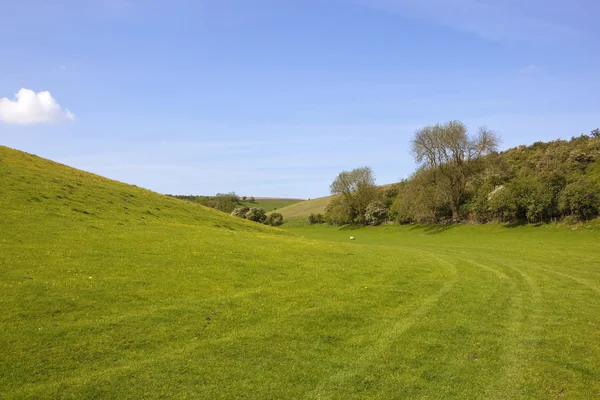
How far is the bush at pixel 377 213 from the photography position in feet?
301

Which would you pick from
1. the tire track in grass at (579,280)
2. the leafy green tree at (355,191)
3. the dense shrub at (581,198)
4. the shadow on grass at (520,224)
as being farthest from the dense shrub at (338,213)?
the tire track in grass at (579,280)

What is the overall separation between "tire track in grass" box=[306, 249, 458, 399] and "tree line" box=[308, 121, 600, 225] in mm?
43968

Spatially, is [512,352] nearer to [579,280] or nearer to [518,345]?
[518,345]

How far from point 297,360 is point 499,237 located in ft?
164

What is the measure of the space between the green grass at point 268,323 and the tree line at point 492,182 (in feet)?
106

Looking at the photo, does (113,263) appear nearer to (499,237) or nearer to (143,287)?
(143,287)

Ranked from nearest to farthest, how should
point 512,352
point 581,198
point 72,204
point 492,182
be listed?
point 512,352
point 72,204
point 581,198
point 492,182

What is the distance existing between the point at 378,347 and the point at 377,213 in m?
82.8

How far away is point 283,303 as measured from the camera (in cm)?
1430

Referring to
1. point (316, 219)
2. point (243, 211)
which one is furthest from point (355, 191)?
point (243, 211)

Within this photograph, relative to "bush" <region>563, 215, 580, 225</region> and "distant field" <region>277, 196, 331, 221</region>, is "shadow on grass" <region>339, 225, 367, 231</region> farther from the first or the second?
"bush" <region>563, 215, 580, 225</region>

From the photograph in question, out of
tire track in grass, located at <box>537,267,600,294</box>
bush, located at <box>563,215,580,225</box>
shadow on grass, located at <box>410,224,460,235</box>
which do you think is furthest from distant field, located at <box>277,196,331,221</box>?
tire track in grass, located at <box>537,267,600,294</box>

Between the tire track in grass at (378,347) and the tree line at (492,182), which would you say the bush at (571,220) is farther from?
the tire track in grass at (378,347)

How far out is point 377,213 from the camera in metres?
92.3
